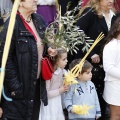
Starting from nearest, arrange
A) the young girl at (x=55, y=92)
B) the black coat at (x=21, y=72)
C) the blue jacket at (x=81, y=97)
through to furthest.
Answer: the black coat at (x=21, y=72), the young girl at (x=55, y=92), the blue jacket at (x=81, y=97)

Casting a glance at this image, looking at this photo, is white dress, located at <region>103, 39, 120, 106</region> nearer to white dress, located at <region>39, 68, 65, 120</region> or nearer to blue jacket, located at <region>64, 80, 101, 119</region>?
blue jacket, located at <region>64, 80, 101, 119</region>

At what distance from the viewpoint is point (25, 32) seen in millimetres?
3182

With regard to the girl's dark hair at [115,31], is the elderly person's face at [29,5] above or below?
above

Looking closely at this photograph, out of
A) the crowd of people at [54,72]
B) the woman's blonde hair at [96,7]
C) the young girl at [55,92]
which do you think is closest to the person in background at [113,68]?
the crowd of people at [54,72]

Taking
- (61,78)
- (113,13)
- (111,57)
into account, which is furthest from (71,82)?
(113,13)

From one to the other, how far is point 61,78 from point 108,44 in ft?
2.23

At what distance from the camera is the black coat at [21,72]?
318 cm

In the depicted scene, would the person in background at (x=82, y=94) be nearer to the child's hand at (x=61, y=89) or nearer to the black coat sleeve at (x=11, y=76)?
the child's hand at (x=61, y=89)

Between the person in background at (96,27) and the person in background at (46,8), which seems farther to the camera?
the person in background at (46,8)

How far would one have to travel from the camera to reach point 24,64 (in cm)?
323

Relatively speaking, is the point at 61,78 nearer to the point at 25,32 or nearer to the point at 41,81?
the point at 41,81

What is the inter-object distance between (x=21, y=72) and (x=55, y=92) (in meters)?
0.57

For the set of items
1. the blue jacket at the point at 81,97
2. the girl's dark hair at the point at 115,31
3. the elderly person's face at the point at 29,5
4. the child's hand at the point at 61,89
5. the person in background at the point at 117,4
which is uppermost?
the person in background at the point at 117,4

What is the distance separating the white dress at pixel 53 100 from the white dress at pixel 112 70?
21.8 inches
